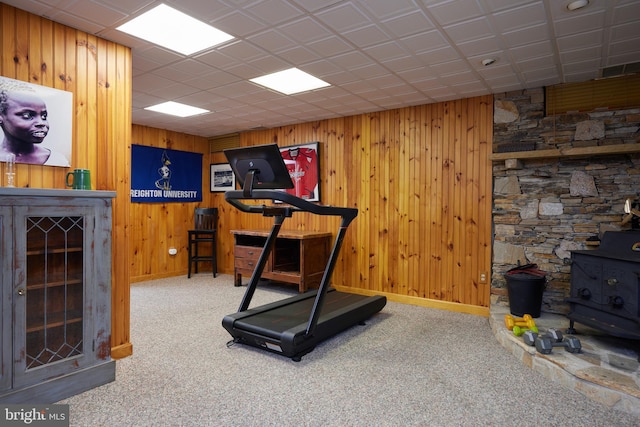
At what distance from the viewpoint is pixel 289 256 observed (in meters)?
5.95

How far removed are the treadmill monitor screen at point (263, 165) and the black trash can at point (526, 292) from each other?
2535 millimetres

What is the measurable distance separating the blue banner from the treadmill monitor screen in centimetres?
383

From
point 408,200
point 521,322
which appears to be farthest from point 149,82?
point 521,322

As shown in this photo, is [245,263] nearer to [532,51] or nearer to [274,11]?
[274,11]

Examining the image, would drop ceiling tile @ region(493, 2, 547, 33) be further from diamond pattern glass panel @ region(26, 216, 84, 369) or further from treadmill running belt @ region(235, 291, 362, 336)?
diamond pattern glass panel @ region(26, 216, 84, 369)

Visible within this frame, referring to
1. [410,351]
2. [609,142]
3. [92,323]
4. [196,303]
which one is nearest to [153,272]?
[196,303]

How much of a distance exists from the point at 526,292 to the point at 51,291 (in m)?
3.95

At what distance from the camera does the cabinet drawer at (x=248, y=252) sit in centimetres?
560

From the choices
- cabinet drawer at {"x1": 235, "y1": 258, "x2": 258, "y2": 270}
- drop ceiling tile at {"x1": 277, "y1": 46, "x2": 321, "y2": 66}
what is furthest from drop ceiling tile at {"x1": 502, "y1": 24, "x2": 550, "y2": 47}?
cabinet drawer at {"x1": 235, "y1": 258, "x2": 258, "y2": 270}

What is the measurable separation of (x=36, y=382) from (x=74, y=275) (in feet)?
2.12

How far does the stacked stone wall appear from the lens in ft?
12.0

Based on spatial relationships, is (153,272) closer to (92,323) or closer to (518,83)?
(92,323)

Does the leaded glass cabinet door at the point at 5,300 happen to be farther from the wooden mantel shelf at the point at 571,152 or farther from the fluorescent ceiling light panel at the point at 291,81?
the wooden mantel shelf at the point at 571,152

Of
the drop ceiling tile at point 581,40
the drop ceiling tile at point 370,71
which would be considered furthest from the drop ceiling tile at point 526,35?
the drop ceiling tile at point 370,71
